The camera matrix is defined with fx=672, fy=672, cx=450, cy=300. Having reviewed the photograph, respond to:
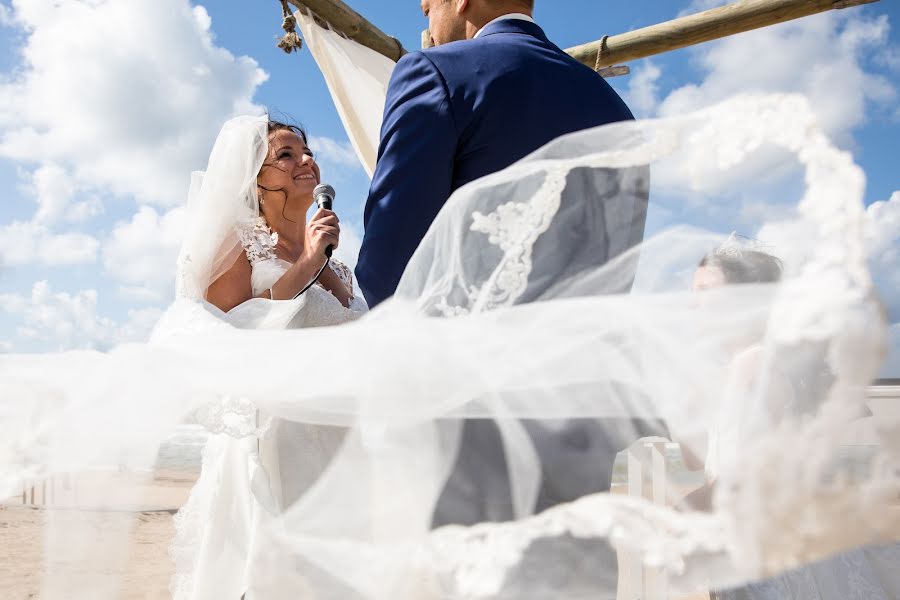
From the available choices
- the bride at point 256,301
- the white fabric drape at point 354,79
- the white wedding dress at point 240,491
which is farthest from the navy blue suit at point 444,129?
the white fabric drape at point 354,79

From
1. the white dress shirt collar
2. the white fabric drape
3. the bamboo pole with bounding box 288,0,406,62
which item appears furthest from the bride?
the white dress shirt collar

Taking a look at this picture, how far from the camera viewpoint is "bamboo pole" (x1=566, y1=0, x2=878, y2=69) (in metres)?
3.72

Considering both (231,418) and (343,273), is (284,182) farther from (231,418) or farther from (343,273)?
(231,418)

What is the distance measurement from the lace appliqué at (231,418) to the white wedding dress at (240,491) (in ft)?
0.80

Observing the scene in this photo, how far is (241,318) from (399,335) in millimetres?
1570

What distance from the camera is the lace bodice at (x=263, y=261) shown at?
301 centimetres

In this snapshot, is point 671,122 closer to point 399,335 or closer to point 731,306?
point 731,306

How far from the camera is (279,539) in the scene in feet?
4.79

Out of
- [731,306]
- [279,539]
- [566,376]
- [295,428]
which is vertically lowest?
[279,539]

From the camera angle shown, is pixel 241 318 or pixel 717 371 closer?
pixel 717 371

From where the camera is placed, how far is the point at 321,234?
276cm

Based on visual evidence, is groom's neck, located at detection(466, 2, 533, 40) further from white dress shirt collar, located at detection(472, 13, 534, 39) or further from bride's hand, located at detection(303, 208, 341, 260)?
bride's hand, located at detection(303, 208, 341, 260)

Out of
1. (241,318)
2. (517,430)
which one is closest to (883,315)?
(517,430)

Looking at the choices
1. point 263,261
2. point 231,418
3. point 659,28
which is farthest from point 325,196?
point 659,28
